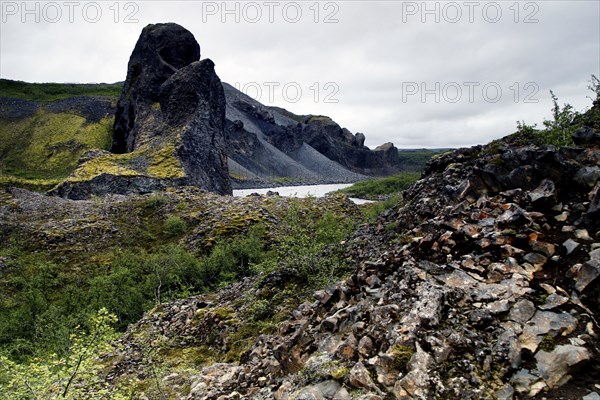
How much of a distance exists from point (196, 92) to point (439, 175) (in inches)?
1593

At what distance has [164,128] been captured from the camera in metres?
45.9

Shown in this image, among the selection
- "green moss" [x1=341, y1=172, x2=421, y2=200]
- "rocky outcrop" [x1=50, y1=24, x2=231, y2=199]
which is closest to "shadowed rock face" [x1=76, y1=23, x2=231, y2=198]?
"rocky outcrop" [x1=50, y1=24, x2=231, y2=199]

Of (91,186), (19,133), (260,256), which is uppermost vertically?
(19,133)

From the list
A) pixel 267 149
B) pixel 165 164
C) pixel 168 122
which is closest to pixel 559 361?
pixel 165 164

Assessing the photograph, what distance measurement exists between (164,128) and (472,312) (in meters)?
46.9

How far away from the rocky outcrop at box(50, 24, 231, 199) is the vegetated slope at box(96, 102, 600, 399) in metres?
28.0

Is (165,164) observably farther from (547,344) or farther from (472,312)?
(547,344)

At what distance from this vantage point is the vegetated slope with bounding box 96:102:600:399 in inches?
175

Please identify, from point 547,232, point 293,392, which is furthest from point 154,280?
point 547,232

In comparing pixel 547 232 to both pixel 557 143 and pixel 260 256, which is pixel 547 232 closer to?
pixel 557 143

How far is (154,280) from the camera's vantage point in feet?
55.7

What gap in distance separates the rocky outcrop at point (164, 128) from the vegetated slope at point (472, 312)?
28.0m

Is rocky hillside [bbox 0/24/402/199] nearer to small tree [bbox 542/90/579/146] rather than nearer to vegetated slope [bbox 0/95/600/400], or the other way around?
vegetated slope [bbox 0/95/600/400]

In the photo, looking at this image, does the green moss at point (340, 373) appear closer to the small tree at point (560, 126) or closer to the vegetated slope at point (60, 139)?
the small tree at point (560, 126)
